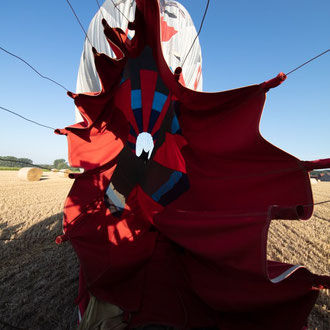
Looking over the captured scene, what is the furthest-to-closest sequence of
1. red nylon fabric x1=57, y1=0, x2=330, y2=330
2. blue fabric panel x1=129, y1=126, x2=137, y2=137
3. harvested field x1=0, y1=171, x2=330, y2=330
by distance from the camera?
blue fabric panel x1=129, y1=126, x2=137, y2=137 → harvested field x1=0, y1=171, x2=330, y2=330 → red nylon fabric x1=57, y1=0, x2=330, y2=330

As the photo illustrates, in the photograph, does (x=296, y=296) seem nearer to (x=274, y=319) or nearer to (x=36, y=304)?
(x=274, y=319)

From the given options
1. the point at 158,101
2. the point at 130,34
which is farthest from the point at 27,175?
the point at 158,101

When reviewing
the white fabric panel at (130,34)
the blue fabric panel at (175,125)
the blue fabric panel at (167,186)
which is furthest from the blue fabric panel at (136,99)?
the white fabric panel at (130,34)

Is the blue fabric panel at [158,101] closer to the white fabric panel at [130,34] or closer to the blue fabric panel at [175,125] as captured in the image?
the blue fabric panel at [175,125]

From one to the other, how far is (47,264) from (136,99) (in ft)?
7.80

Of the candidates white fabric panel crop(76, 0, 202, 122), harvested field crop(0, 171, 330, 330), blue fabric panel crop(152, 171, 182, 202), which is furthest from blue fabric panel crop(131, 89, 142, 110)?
harvested field crop(0, 171, 330, 330)

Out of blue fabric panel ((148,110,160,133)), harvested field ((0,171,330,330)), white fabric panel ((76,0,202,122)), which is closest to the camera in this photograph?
harvested field ((0,171,330,330))

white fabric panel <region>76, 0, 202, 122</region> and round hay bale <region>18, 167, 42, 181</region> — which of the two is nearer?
white fabric panel <region>76, 0, 202, 122</region>

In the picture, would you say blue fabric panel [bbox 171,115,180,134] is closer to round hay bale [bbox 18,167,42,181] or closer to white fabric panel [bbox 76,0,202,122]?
white fabric panel [bbox 76,0,202,122]

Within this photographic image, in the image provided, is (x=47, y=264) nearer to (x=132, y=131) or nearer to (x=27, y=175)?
(x=132, y=131)

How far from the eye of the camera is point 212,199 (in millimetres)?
1872

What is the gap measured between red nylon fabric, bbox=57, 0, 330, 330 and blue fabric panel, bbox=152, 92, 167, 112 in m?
0.07

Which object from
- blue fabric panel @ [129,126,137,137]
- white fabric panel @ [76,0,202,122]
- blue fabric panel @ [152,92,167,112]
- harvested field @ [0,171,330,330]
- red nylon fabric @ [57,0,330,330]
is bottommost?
harvested field @ [0,171,330,330]

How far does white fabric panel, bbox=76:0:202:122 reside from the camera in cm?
306
